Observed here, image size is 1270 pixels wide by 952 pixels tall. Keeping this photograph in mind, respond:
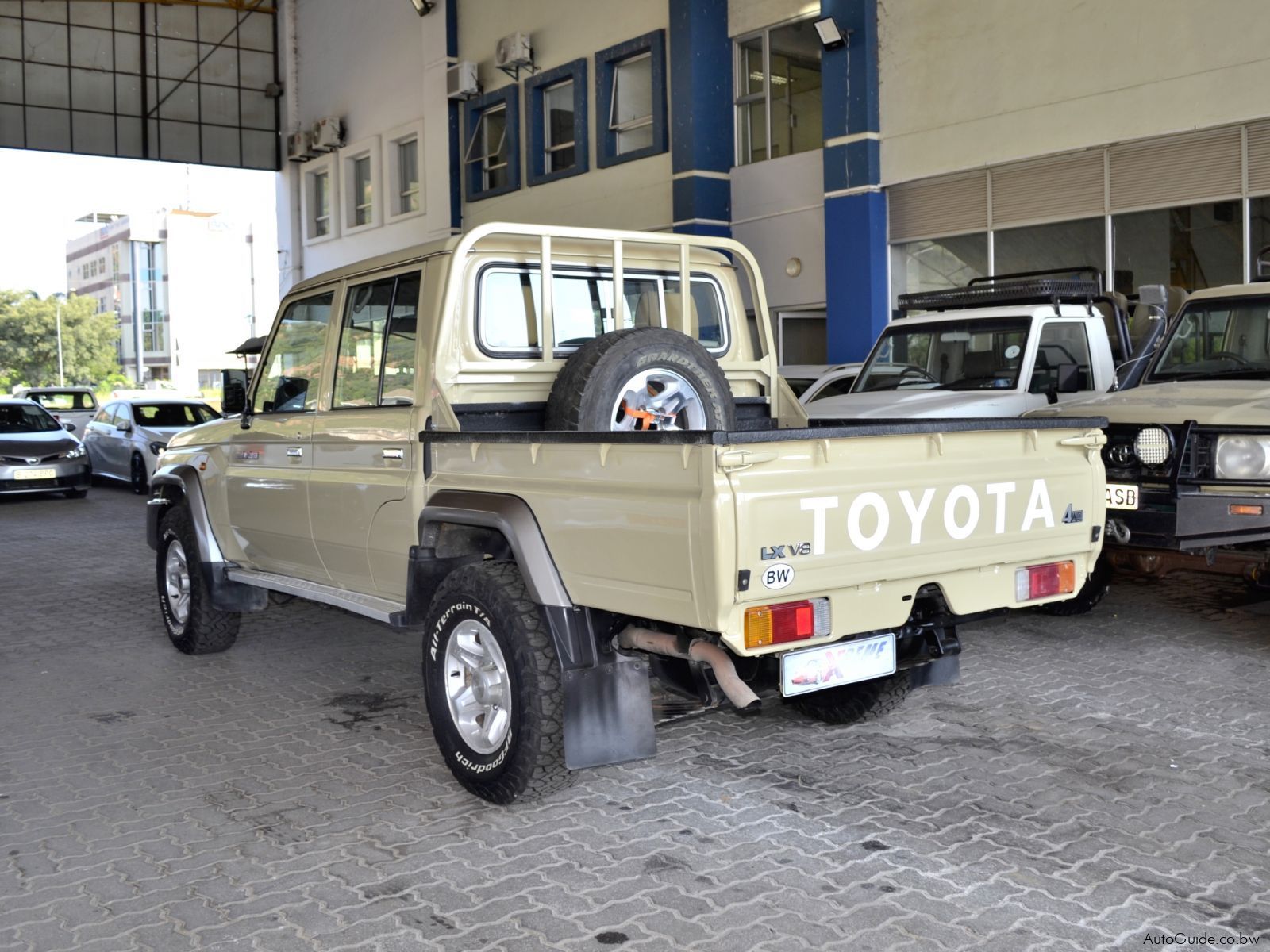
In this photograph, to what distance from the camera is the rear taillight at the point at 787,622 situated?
3.63m

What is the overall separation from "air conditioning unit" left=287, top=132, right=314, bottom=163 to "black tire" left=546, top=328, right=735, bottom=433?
23289 mm

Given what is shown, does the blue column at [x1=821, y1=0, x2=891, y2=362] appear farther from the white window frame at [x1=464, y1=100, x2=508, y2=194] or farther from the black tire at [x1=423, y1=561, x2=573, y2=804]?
the black tire at [x1=423, y1=561, x2=573, y2=804]

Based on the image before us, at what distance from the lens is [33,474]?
16.7 metres

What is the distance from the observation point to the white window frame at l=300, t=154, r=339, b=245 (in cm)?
2595

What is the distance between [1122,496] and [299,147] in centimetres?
2321

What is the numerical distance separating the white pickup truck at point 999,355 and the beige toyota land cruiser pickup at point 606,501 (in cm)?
281

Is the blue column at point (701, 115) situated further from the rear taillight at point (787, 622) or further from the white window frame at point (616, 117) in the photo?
the rear taillight at point (787, 622)

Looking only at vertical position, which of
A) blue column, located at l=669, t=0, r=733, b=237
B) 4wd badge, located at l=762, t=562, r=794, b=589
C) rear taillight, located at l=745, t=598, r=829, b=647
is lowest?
rear taillight, located at l=745, t=598, r=829, b=647

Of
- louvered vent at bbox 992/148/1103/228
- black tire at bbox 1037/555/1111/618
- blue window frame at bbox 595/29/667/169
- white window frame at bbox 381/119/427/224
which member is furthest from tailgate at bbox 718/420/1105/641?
white window frame at bbox 381/119/427/224

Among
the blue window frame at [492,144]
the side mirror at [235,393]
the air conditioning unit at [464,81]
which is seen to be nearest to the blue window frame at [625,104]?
the blue window frame at [492,144]

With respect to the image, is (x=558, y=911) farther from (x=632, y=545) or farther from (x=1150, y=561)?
(x=1150, y=561)

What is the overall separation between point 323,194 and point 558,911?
25.7 m

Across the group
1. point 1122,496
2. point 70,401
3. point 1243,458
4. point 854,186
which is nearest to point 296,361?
point 1122,496

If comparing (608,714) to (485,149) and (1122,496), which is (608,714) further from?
(485,149)
